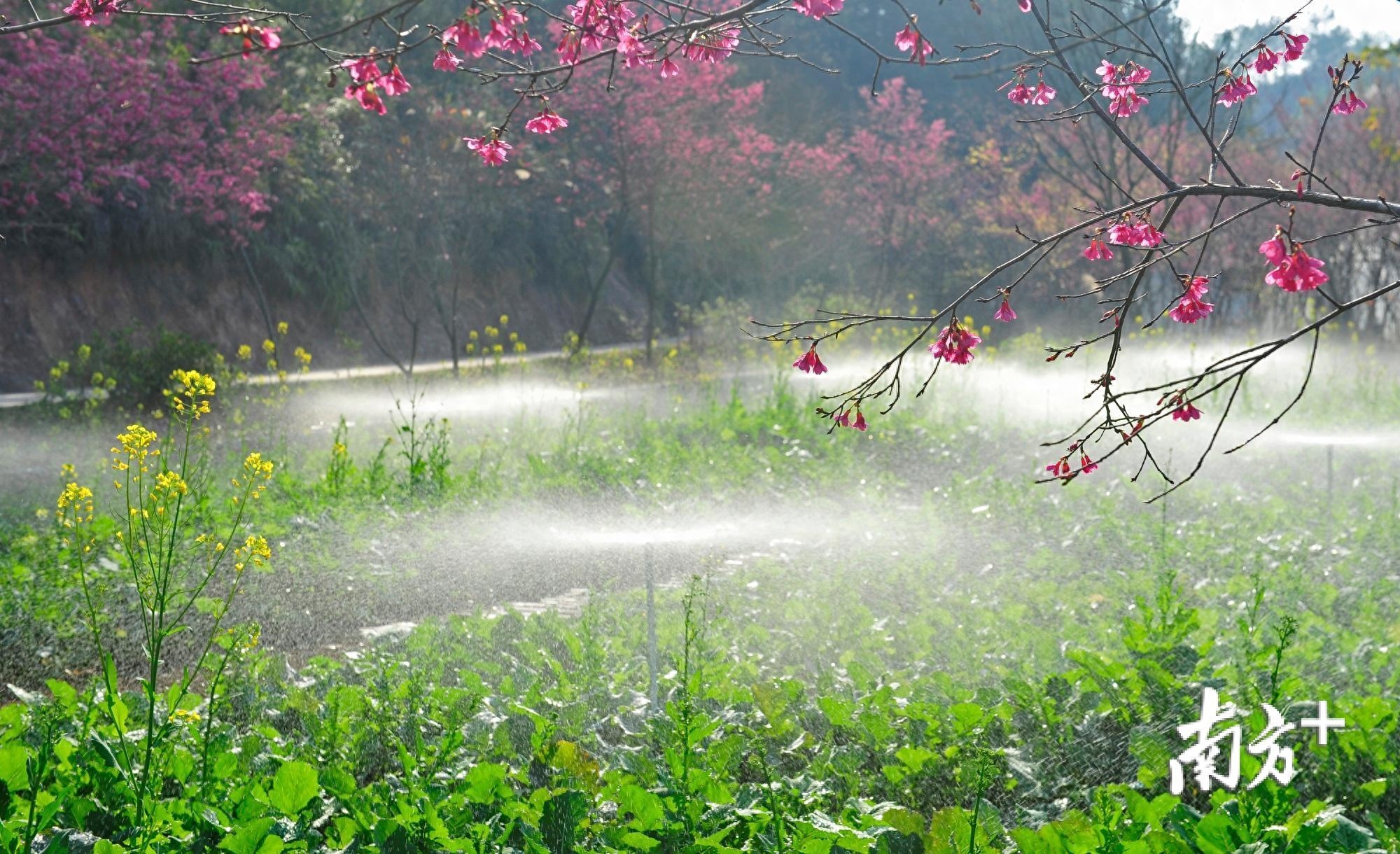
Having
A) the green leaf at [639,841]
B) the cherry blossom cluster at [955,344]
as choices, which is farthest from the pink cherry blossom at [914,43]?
the green leaf at [639,841]

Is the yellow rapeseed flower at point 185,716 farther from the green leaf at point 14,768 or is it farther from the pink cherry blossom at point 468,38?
the pink cherry blossom at point 468,38

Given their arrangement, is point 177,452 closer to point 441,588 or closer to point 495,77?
point 441,588

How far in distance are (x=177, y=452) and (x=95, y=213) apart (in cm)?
923

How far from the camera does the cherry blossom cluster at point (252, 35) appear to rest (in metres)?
2.06

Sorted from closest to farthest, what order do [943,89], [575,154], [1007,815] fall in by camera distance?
[1007,815] < [575,154] < [943,89]

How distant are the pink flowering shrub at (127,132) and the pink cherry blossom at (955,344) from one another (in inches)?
439

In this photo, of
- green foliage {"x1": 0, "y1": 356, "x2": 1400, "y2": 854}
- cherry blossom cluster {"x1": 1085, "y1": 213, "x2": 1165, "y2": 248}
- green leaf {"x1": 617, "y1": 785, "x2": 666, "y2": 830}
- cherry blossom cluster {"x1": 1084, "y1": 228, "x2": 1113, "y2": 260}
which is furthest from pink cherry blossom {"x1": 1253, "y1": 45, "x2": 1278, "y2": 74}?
green leaf {"x1": 617, "y1": 785, "x2": 666, "y2": 830}

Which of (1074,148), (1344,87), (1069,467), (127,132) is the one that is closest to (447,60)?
(1069,467)

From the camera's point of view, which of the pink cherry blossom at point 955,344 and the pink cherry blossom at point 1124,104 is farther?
the pink cherry blossom at point 1124,104

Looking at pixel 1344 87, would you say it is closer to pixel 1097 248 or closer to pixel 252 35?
pixel 1097 248

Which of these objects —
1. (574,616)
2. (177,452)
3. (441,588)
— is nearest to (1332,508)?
(574,616)

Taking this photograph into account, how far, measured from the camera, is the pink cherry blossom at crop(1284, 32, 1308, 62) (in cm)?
283

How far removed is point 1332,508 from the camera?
611 cm

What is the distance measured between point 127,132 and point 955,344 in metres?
12.2
